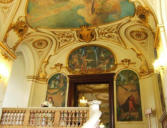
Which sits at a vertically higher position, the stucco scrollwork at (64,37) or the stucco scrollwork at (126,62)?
the stucco scrollwork at (64,37)

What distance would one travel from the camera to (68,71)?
11836 millimetres

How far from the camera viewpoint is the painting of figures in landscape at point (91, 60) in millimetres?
11558

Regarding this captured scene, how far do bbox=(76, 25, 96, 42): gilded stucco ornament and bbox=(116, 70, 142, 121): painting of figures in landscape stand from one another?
2.63 meters

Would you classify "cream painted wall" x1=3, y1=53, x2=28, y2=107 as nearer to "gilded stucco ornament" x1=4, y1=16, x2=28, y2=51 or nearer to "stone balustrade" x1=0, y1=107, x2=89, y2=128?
"gilded stucco ornament" x1=4, y1=16, x2=28, y2=51

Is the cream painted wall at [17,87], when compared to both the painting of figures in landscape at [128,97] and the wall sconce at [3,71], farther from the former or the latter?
the painting of figures in landscape at [128,97]

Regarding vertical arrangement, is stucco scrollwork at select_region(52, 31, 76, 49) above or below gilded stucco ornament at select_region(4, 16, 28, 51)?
above

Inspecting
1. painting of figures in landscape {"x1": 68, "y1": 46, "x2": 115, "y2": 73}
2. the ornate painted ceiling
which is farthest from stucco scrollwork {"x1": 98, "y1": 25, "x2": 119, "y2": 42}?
painting of figures in landscape {"x1": 68, "y1": 46, "x2": 115, "y2": 73}

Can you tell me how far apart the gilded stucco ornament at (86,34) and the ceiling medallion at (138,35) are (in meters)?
2.13

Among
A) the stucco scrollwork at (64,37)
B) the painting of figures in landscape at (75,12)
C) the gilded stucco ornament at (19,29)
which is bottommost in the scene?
the gilded stucco ornament at (19,29)

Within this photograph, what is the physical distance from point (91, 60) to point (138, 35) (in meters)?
2.94

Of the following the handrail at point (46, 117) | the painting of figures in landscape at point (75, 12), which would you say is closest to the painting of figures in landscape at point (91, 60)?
the painting of figures in landscape at point (75, 12)

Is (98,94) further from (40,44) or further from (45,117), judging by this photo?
(45,117)

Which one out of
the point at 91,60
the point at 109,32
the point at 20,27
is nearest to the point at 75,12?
the point at 109,32

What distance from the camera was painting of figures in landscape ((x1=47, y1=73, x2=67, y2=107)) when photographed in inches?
440
